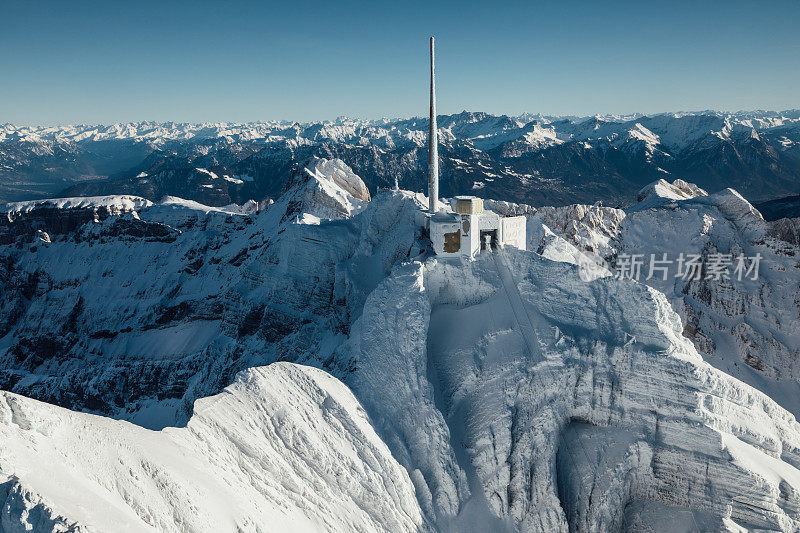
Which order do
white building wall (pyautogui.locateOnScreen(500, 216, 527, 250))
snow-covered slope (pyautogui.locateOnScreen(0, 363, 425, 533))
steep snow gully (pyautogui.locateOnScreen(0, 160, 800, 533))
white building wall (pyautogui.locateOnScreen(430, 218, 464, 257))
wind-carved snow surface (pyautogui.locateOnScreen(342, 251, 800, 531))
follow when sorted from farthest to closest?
white building wall (pyautogui.locateOnScreen(500, 216, 527, 250)) → white building wall (pyautogui.locateOnScreen(430, 218, 464, 257)) → wind-carved snow surface (pyautogui.locateOnScreen(342, 251, 800, 531)) → steep snow gully (pyautogui.locateOnScreen(0, 160, 800, 533)) → snow-covered slope (pyautogui.locateOnScreen(0, 363, 425, 533))

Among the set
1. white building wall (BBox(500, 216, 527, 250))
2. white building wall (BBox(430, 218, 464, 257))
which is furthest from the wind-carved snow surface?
white building wall (BBox(500, 216, 527, 250))

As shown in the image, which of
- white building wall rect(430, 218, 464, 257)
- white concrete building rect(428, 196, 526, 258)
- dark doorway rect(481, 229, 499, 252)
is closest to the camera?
white building wall rect(430, 218, 464, 257)

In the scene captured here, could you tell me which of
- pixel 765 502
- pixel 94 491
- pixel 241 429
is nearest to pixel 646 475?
pixel 765 502

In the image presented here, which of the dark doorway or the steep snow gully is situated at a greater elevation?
the dark doorway

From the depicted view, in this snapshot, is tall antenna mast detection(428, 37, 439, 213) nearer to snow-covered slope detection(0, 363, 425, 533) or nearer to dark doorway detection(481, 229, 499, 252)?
dark doorway detection(481, 229, 499, 252)

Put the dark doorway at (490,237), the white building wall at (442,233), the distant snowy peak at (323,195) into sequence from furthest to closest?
the distant snowy peak at (323,195), the dark doorway at (490,237), the white building wall at (442,233)

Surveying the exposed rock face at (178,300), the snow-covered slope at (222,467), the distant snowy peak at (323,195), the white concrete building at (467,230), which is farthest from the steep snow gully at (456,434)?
the distant snowy peak at (323,195)

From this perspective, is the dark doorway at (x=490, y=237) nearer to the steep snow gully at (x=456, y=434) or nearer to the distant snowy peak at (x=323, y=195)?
the steep snow gully at (x=456, y=434)

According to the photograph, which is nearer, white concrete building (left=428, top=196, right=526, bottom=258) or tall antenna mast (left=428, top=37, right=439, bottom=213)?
white concrete building (left=428, top=196, right=526, bottom=258)

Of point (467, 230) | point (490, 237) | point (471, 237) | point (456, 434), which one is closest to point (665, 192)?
point (490, 237)
